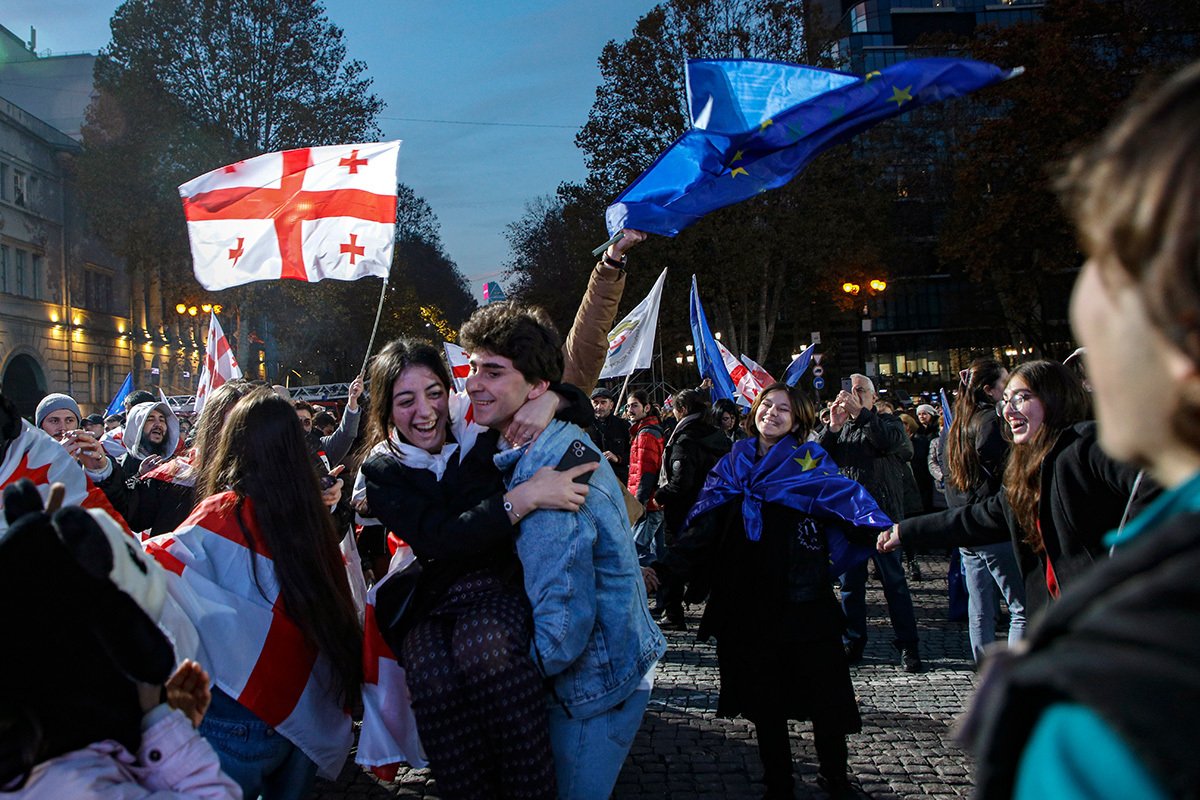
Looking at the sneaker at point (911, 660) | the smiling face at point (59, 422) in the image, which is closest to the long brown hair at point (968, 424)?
the sneaker at point (911, 660)

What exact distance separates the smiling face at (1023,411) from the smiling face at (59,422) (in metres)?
5.73

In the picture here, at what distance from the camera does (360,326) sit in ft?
136

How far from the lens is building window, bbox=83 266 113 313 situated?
41062mm

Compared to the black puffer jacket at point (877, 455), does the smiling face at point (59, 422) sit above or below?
above

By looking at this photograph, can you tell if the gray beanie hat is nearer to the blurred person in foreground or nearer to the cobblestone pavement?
the cobblestone pavement

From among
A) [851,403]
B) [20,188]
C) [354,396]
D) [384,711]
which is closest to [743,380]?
[851,403]

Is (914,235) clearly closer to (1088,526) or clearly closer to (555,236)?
(555,236)

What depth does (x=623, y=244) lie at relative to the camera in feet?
14.0

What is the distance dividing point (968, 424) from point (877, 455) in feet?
7.09

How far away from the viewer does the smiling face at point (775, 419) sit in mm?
4613

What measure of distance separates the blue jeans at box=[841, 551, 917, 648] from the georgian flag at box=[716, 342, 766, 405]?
17.6 feet

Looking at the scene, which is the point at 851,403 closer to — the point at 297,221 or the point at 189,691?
the point at 297,221

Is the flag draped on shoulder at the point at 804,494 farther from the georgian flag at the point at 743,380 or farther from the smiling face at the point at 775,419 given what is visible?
the georgian flag at the point at 743,380

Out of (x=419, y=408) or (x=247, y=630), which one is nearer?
(x=247, y=630)
